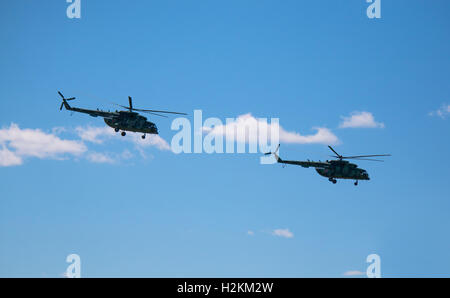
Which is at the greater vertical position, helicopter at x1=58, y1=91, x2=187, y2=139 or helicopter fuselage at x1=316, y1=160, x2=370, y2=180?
helicopter at x1=58, y1=91, x2=187, y2=139

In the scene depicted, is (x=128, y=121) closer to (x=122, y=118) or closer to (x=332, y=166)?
(x=122, y=118)

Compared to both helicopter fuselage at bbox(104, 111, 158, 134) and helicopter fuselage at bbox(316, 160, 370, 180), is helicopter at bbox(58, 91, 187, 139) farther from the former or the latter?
helicopter fuselage at bbox(316, 160, 370, 180)

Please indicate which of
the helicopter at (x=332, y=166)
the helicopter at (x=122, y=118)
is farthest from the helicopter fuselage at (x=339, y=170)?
the helicopter at (x=122, y=118)

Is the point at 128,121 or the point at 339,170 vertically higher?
the point at 128,121

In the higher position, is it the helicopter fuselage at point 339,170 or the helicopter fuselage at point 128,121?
the helicopter fuselage at point 128,121

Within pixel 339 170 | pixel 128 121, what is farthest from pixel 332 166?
pixel 128 121

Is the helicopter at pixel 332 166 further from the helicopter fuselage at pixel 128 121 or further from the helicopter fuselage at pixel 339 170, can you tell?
the helicopter fuselage at pixel 128 121

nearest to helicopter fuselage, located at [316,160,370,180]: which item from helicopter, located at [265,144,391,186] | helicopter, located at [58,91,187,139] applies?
helicopter, located at [265,144,391,186]

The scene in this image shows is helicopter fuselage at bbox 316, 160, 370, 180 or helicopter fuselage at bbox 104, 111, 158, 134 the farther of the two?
helicopter fuselage at bbox 316, 160, 370, 180

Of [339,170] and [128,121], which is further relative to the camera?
[339,170]
